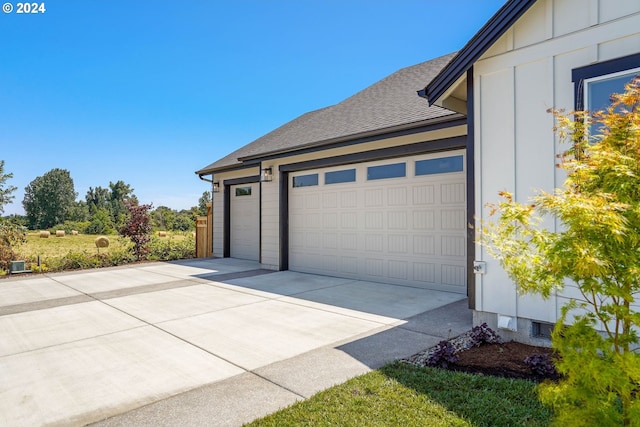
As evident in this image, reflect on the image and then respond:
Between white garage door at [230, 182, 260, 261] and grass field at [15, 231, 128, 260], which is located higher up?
white garage door at [230, 182, 260, 261]

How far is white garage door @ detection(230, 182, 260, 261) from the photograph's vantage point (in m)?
12.5

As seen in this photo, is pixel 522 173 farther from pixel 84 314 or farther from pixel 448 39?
pixel 448 39

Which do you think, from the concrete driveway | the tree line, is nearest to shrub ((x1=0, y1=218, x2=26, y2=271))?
the concrete driveway

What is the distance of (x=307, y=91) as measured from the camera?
15.4m

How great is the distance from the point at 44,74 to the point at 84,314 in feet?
35.3

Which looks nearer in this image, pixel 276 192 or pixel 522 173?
pixel 522 173

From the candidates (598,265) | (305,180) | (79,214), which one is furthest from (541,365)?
(79,214)

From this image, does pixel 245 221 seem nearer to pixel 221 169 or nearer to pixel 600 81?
pixel 221 169

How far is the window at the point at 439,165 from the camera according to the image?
6949 millimetres

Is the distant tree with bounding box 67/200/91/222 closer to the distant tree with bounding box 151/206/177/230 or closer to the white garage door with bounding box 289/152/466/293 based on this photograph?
the distant tree with bounding box 151/206/177/230

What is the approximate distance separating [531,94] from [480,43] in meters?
0.87

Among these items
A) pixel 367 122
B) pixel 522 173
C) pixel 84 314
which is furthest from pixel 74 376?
pixel 367 122

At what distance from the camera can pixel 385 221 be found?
811 cm

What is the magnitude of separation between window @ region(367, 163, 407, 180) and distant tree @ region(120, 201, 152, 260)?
8.78m
